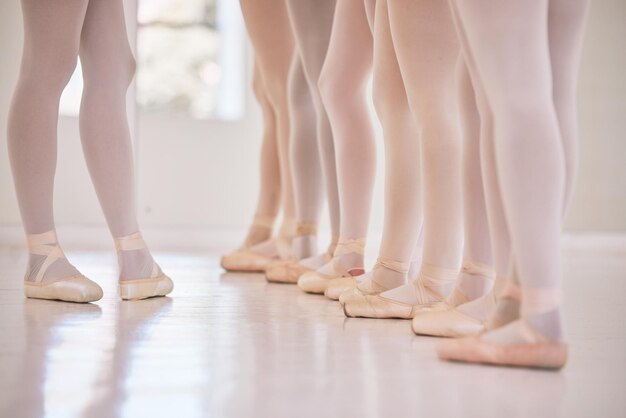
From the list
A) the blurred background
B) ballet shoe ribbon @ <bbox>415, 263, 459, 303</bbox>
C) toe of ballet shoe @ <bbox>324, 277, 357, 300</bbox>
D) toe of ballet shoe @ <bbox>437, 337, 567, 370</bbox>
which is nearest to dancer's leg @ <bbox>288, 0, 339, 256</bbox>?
toe of ballet shoe @ <bbox>324, 277, 357, 300</bbox>

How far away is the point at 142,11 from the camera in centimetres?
504

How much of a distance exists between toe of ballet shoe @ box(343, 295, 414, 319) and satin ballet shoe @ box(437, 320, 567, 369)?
1.43ft

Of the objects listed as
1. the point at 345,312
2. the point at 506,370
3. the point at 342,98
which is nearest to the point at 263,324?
the point at 345,312

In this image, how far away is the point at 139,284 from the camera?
1.85 meters

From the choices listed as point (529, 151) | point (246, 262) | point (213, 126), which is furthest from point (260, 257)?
point (213, 126)

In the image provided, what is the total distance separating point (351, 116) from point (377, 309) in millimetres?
568

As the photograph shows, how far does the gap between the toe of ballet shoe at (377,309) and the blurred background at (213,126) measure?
273cm

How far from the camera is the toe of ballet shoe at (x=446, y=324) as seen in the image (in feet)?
4.48

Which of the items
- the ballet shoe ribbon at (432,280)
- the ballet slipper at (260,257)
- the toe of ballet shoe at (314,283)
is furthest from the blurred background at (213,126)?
the ballet shoe ribbon at (432,280)

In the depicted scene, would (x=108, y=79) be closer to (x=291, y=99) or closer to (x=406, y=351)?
(x=291, y=99)

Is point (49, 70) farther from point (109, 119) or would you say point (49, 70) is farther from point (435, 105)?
point (435, 105)

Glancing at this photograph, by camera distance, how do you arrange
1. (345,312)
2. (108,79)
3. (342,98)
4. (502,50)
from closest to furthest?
(502,50) < (345,312) < (108,79) < (342,98)

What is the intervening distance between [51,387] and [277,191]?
191 cm

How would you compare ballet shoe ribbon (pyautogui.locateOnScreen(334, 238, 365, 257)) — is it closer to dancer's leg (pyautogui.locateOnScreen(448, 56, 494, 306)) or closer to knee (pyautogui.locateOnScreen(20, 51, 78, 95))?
dancer's leg (pyautogui.locateOnScreen(448, 56, 494, 306))
